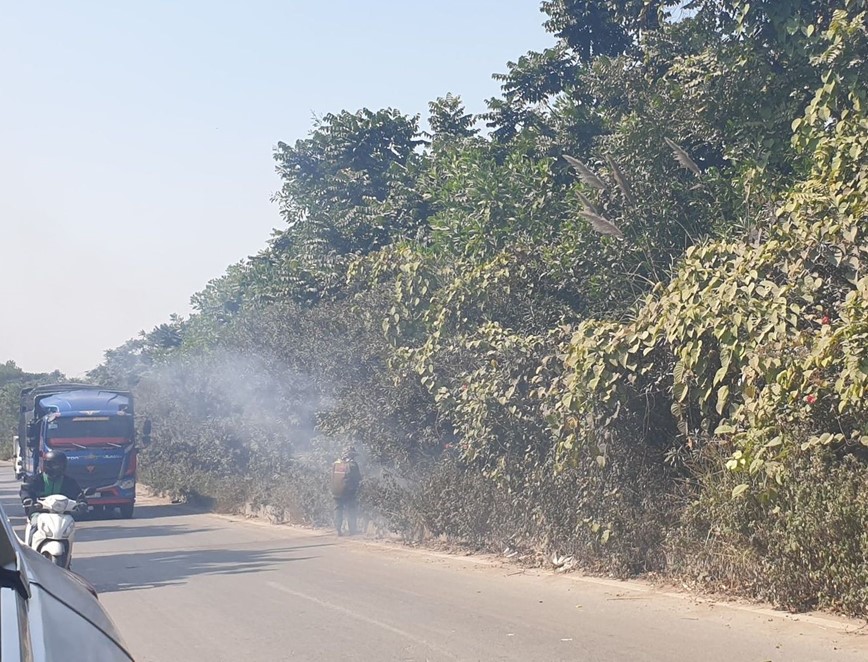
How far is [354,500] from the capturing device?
19.9 metres

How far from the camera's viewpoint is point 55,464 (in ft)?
49.8

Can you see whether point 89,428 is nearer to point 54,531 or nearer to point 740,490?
point 54,531

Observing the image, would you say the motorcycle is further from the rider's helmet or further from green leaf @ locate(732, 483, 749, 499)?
the rider's helmet

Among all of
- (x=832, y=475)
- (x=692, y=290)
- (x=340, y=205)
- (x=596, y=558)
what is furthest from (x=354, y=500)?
(x=340, y=205)

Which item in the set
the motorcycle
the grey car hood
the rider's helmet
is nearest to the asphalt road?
the motorcycle

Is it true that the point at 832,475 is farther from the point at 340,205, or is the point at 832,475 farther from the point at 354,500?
the point at 340,205

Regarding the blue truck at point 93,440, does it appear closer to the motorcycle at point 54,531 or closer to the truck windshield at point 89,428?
the truck windshield at point 89,428

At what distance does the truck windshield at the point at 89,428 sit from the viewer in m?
27.0

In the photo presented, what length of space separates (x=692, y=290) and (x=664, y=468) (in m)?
2.62

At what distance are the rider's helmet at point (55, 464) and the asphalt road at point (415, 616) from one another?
146cm

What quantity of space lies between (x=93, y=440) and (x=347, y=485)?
10658mm

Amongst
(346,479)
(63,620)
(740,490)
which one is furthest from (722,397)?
(346,479)

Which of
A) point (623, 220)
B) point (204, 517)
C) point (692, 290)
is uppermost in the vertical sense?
point (623, 220)

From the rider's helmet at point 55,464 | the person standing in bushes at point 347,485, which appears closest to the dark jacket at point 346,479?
the person standing in bushes at point 347,485
